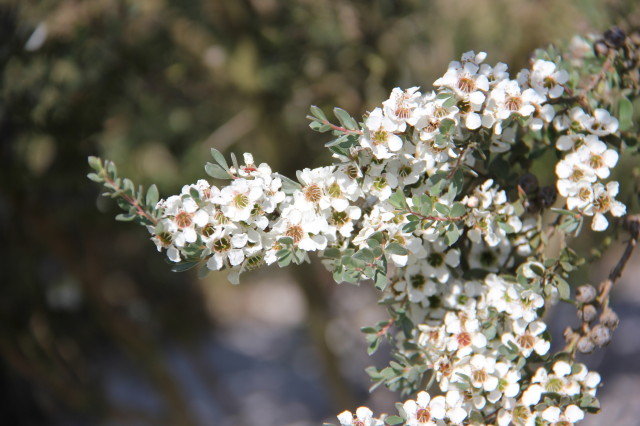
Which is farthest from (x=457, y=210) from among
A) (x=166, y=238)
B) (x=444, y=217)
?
(x=166, y=238)

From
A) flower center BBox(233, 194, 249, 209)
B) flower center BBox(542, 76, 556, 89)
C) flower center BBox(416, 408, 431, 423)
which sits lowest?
flower center BBox(416, 408, 431, 423)

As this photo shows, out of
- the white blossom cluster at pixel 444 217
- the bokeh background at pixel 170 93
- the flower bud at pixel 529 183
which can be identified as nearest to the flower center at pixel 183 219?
the white blossom cluster at pixel 444 217

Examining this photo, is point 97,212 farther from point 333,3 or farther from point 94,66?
point 333,3

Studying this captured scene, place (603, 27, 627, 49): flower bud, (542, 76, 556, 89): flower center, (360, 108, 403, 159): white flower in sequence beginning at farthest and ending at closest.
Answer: (603, 27, 627, 49): flower bud < (542, 76, 556, 89): flower center < (360, 108, 403, 159): white flower

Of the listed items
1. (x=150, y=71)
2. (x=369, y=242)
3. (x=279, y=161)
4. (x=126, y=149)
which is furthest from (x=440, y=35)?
(x=369, y=242)

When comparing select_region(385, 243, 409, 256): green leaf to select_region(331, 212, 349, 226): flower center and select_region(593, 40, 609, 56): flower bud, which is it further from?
select_region(593, 40, 609, 56): flower bud

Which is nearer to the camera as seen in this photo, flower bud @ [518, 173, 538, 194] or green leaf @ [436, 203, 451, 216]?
green leaf @ [436, 203, 451, 216]

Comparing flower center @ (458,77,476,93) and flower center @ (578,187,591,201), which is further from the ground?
flower center @ (458,77,476,93)

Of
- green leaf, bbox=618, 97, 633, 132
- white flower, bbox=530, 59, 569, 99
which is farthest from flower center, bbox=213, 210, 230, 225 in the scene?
green leaf, bbox=618, 97, 633, 132

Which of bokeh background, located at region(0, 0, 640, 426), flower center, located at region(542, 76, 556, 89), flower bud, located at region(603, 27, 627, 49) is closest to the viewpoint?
flower center, located at region(542, 76, 556, 89)
